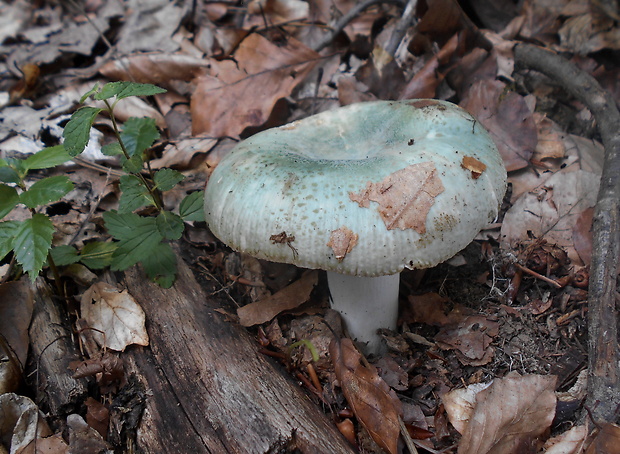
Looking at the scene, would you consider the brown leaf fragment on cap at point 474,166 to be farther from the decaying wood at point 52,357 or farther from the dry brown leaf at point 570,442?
the decaying wood at point 52,357

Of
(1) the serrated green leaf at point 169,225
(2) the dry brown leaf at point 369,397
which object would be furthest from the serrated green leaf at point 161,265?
(2) the dry brown leaf at point 369,397

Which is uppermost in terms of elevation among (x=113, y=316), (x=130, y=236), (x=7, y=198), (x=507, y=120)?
(x=507, y=120)

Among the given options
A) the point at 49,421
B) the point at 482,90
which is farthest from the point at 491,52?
the point at 49,421

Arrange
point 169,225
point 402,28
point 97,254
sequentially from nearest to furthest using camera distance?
point 169,225 < point 97,254 < point 402,28

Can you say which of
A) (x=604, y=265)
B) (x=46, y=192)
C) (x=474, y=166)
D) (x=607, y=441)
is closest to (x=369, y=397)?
(x=607, y=441)

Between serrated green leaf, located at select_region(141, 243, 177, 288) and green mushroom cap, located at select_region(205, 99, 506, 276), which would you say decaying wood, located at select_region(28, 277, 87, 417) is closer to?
serrated green leaf, located at select_region(141, 243, 177, 288)

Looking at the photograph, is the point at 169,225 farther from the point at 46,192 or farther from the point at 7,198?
the point at 7,198

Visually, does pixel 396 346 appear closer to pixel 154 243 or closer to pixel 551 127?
pixel 154 243
